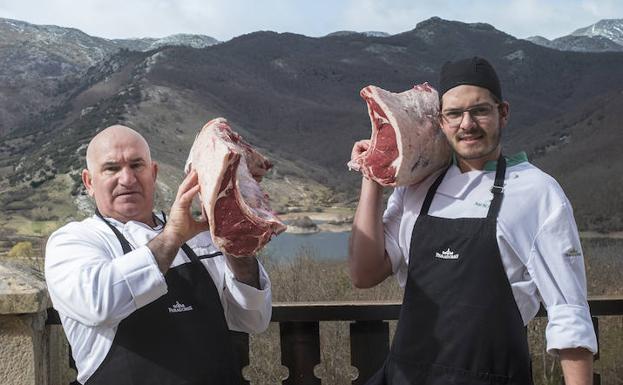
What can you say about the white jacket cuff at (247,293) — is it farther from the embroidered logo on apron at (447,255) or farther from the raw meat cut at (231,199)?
the embroidered logo on apron at (447,255)

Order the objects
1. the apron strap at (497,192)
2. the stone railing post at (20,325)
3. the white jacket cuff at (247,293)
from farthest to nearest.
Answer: the stone railing post at (20,325) → the white jacket cuff at (247,293) → the apron strap at (497,192)

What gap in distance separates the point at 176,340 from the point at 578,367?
1.11m

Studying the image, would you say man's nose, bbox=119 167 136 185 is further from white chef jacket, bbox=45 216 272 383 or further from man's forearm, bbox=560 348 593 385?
man's forearm, bbox=560 348 593 385

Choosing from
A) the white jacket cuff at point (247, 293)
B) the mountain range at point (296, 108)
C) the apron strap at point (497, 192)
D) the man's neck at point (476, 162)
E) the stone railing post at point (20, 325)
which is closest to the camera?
the apron strap at point (497, 192)

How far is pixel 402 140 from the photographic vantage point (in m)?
2.05

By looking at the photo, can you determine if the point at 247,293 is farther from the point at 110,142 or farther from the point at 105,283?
the point at 110,142

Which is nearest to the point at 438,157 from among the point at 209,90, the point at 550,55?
the point at 209,90

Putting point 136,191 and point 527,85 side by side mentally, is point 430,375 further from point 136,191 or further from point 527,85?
point 527,85

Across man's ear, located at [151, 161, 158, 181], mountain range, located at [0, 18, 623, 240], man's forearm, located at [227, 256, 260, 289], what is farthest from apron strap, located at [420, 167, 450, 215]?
mountain range, located at [0, 18, 623, 240]

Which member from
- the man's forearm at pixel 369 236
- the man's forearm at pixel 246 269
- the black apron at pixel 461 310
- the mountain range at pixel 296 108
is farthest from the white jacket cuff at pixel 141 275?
the mountain range at pixel 296 108

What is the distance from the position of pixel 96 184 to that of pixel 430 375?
3.81ft

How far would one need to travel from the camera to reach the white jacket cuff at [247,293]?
2.20 meters

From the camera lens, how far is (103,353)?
202cm

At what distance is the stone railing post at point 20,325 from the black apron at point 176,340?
530mm
